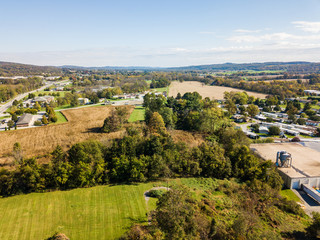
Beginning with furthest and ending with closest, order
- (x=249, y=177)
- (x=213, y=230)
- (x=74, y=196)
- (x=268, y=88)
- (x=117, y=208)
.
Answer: (x=268, y=88), (x=249, y=177), (x=74, y=196), (x=117, y=208), (x=213, y=230)

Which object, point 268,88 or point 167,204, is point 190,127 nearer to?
point 167,204

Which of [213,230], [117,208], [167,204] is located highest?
[167,204]

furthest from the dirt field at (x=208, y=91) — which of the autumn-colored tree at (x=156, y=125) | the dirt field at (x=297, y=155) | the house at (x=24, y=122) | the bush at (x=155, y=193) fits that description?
the bush at (x=155, y=193)

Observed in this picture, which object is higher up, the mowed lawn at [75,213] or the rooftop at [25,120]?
the rooftop at [25,120]

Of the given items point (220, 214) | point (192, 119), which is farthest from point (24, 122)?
point (220, 214)

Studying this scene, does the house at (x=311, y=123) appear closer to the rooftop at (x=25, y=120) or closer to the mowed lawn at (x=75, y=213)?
the mowed lawn at (x=75, y=213)

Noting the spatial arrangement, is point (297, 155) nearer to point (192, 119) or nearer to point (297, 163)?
point (297, 163)

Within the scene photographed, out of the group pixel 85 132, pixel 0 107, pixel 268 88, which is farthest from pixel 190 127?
pixel 268 88
